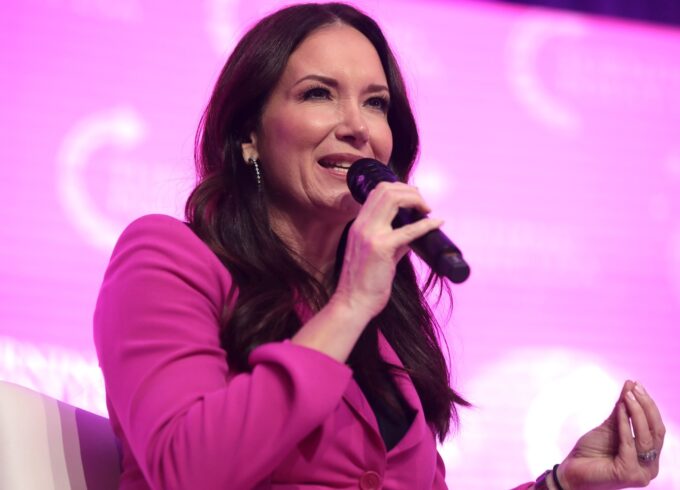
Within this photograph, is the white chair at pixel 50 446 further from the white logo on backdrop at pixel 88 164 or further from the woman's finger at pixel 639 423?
the white logo on backdrop at pixel 88 164

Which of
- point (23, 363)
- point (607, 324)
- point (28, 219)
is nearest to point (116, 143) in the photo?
point (28, 219)

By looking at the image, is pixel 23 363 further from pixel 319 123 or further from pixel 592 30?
pixel 592 30

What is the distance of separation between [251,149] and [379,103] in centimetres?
24

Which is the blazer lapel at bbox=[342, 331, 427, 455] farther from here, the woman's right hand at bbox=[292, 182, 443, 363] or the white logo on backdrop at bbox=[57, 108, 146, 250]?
the white logo on backdrop at bbox=[57, 108, 146, 250]

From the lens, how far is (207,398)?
1.13 meters

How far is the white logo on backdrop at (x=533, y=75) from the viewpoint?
302 cm

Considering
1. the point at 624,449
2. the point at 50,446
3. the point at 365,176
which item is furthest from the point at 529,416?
the point at 50,446

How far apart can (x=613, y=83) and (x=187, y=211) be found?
1.97 m

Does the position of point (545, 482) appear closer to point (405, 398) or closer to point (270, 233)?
point (405, 398)

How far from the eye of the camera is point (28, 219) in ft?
8.03

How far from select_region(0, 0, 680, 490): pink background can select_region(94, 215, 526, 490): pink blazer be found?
3.70ft

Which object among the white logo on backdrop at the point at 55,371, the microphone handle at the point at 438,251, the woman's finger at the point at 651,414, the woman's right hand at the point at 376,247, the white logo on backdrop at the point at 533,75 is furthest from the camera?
the white logo on backdrop at the point at 533,75

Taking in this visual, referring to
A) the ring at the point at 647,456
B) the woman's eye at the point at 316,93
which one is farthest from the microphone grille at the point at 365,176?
the ring at the point at 647,456

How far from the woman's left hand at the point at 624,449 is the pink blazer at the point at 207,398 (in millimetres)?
278
